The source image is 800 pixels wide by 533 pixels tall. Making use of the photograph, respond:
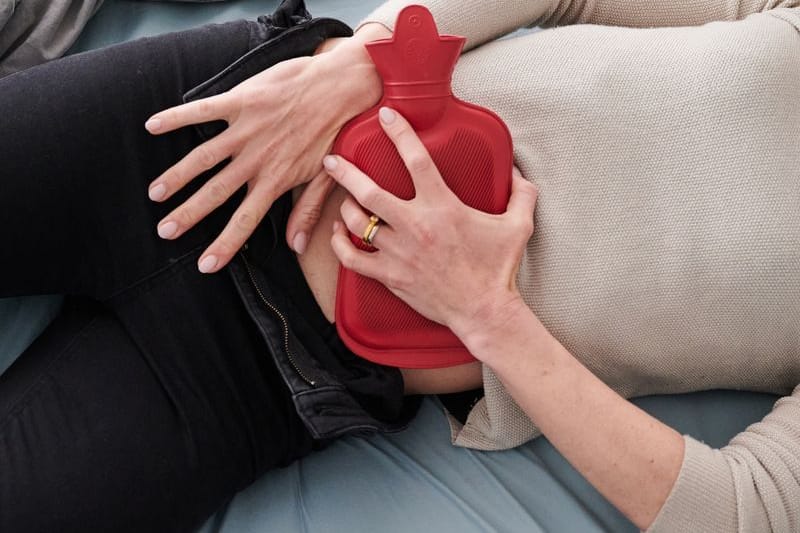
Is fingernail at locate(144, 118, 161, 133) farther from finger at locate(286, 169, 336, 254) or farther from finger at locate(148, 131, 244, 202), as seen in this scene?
finger at locate(286, 169, 336, 254)

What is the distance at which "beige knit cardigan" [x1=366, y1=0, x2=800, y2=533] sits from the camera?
731 mm

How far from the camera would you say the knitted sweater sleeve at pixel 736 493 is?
680 mm

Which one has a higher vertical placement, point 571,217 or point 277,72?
point 277,72

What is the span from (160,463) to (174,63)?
464mm

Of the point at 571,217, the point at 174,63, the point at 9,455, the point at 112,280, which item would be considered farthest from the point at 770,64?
the point at 9,455

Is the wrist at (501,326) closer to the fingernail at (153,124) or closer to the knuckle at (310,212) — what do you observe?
the knuckle at (310,212)

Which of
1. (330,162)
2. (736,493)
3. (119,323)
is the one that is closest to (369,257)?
(330,162)

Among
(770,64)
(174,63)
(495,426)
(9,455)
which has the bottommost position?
(495,426)

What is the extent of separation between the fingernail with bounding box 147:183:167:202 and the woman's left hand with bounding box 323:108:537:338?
18 cm

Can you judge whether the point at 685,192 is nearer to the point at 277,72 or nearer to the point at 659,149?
the point at 659,149

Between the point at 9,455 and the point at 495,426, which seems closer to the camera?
the point at 9,455

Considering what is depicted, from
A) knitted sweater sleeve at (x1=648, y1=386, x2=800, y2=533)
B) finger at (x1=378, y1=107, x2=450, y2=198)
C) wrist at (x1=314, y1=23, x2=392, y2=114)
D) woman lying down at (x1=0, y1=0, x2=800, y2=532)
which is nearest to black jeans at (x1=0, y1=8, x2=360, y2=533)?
woman lying down at (x1=0, y1=0, x2=800, y2=532)

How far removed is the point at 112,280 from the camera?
2.46 feet

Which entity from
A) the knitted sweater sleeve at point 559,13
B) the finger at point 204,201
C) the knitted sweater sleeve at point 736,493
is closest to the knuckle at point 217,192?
the finger at point 204,201
